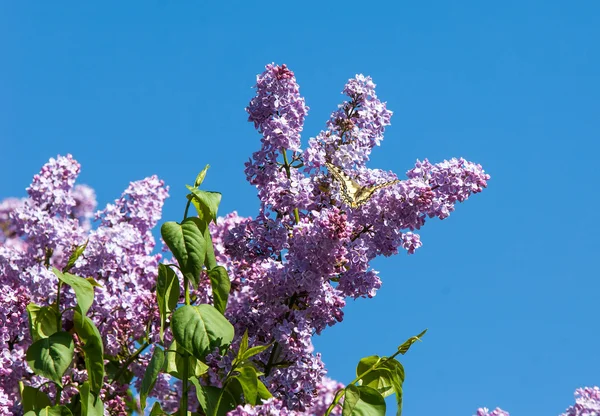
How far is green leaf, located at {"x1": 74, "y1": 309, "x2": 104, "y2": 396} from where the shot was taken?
361cm

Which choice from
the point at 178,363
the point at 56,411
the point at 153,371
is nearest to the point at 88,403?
the point at 56,411

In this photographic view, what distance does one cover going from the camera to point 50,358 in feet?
11.7

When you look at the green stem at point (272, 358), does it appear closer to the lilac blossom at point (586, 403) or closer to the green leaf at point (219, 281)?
the green leaf at point (219, 281)

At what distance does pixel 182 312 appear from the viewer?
3.48 metres

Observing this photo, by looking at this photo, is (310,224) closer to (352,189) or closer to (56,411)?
(352,189)

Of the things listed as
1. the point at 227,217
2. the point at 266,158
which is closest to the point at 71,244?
the point at 227,217

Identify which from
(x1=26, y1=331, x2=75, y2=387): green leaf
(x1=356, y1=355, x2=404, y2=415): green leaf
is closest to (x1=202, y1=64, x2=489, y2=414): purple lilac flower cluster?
(x1=356, y1=355, x2=404, y2=415): green leaf

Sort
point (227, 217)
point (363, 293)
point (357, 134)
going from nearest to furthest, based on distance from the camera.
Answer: point (363, 293)
point (357, 134)
point (227, 217)

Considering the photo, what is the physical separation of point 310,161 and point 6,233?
7.68 feet

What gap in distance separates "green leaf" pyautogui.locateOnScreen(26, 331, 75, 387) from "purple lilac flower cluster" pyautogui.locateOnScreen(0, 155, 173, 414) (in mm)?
922

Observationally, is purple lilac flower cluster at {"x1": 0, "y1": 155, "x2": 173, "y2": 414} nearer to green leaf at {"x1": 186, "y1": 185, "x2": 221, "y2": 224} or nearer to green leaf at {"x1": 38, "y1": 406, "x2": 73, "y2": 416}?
green leaf at {"x1": 38, "y1": 406, "x2": 73, "y2": 416}

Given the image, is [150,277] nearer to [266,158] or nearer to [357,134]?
[266,158]

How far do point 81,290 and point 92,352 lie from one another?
25 centimetres

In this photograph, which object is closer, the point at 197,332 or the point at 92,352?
the point at 197,332
